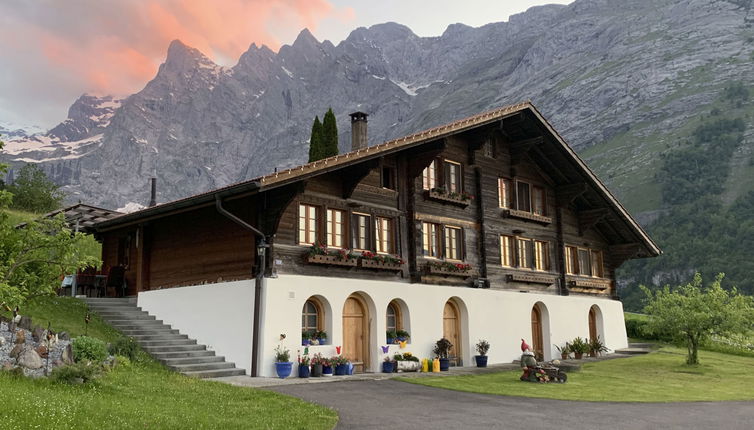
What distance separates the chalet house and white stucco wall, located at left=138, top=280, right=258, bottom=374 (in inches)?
1.8

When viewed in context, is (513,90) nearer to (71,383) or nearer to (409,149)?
(409,149)

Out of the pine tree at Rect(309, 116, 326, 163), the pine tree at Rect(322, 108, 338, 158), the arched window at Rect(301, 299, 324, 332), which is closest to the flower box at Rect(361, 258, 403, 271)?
the arched window at Rect(301, 299, 324, 332)

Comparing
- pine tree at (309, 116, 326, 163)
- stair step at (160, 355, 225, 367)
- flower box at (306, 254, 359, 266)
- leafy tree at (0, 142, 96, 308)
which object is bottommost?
stair step at (160, 355, 225, 367)

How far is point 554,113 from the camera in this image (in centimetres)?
15650

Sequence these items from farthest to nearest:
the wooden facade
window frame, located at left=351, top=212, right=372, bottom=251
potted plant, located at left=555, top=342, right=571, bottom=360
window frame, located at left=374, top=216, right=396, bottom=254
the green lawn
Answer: potted plant, located at left=555, top=342, right=571, bottom=360
window frame, located at left=374, top=216, right=396, bottom=254
window frame, located at left=351, top=212, right=372, bottom=251
the wooden facade
the green lawn

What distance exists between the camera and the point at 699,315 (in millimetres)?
22641

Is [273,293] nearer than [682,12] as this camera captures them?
Yes

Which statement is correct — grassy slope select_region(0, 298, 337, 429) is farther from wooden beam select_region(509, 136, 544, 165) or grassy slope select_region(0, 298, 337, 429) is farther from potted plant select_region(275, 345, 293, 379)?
wooden beam select_region(509, 136, 544, 165)

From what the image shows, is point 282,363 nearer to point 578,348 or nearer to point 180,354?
point 180,354

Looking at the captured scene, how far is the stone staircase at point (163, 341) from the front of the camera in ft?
56.2

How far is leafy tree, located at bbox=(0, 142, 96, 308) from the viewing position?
13555 mm

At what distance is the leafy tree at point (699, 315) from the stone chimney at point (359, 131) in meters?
11.9

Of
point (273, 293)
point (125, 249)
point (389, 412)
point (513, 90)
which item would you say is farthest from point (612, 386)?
point (513, 90)

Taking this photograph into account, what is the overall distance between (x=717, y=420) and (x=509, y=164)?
16249 millimetres
